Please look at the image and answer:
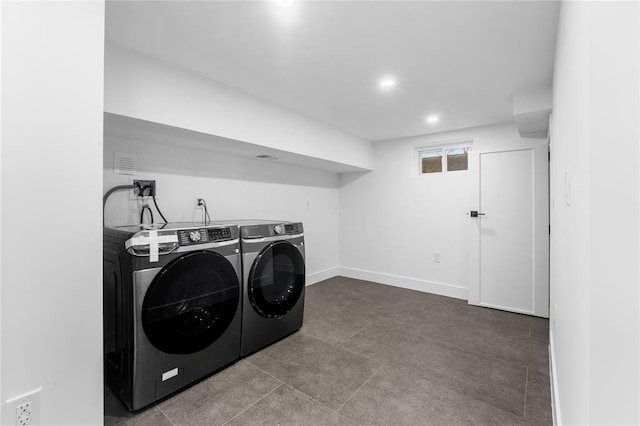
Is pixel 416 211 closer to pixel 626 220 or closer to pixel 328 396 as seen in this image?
pixel 328 396

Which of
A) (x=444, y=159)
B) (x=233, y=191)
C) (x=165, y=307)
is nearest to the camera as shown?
(x=165, y=307)

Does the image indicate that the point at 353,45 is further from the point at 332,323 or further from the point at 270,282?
the point at 332,323

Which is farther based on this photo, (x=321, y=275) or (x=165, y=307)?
(x=321, y=275)

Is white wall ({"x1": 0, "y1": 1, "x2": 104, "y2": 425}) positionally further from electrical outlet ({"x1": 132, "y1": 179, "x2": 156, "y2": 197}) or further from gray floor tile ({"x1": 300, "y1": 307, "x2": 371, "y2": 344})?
gray floor tile ({"x1": 300, "y1": 307, "x2": 371, "y2": 344})

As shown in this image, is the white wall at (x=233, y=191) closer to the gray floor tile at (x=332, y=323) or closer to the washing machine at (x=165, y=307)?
the washing machine at (x=165, y=307)

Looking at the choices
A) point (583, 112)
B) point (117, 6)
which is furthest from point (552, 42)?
point (117, 6)

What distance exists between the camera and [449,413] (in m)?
1.65

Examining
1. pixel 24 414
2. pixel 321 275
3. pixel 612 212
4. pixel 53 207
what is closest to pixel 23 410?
pixel 24 414

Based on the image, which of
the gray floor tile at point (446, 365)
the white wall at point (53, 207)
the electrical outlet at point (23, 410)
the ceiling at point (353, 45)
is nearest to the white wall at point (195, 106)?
the ceiling at point (353, 45)

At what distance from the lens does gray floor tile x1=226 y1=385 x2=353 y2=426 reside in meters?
1.58

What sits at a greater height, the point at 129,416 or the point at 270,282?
the point at 270,282

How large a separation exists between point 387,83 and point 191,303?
218 centimetres

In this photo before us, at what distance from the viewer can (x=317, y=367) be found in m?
2.12

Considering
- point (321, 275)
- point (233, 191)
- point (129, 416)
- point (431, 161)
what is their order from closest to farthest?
point (129, 416)
point (233, 191)
point (431, 161)
point (321, 275)
